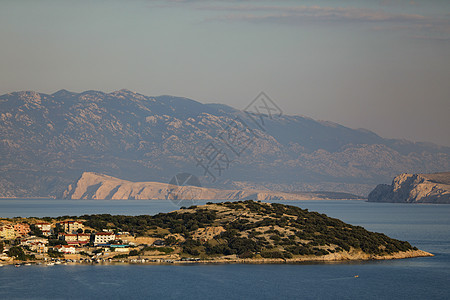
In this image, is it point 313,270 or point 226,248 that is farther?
point 226,248

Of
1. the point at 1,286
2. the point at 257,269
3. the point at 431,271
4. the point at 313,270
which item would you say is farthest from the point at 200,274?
the point at 431,271

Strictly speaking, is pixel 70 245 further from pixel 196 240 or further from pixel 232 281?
pixel 232 281

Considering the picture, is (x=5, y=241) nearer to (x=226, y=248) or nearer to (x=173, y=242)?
(x=173, y=242)

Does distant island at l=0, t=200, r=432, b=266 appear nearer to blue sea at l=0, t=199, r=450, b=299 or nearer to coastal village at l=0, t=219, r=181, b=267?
coastal village at l=0, t=219, r=181, b=267

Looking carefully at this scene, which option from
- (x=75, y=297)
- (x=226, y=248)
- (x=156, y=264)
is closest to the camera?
(x=75, y=297)

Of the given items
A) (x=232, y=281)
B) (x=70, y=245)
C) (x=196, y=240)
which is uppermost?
(x=196, y=240)

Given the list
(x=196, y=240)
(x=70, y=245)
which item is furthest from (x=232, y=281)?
(x=70, y=245)

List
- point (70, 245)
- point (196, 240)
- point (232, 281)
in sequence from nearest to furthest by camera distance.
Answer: point (232, 281) < point (70, 245) < point (196, 240)
